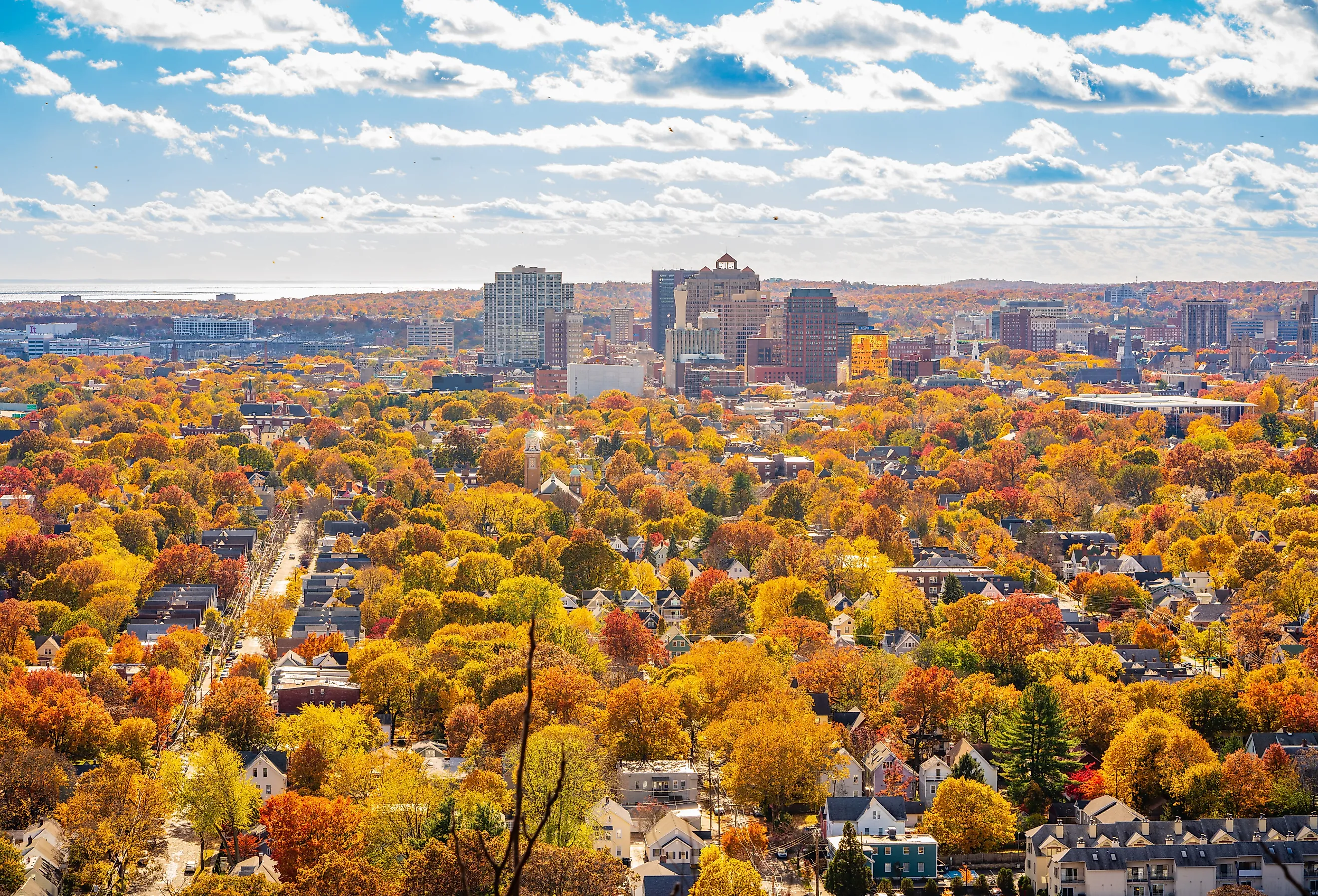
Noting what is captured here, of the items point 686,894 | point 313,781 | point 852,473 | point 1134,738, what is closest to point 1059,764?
point 1134,738

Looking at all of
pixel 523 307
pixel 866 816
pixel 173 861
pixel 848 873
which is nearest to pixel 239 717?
pixel 173 861

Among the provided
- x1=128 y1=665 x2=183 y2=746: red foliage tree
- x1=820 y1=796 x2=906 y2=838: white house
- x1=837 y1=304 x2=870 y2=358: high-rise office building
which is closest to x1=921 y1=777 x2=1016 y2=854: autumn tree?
x1=820 y1=796 x2=906 y2=838: white house

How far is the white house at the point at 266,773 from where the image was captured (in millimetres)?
33500

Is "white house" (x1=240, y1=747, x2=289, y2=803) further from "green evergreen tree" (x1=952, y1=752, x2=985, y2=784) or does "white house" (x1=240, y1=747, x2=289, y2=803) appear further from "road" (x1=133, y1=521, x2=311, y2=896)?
"green evergreen tree" (x1=952, y1=752, x2=985, y2=784)

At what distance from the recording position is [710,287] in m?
180

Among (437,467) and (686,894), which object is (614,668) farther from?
(437,467)

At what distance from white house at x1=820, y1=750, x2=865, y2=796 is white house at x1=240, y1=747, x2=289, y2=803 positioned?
11.1 metres

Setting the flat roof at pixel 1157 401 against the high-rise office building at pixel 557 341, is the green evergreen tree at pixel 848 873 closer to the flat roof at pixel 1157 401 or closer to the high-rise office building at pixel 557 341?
the flat roof at pixel 1157 401

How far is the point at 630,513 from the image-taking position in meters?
71.6

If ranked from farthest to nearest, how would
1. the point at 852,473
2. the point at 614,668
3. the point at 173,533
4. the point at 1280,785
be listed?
the point at 852,473 → the point at 173,533 → the point at 614,668 → the point at 1280,785

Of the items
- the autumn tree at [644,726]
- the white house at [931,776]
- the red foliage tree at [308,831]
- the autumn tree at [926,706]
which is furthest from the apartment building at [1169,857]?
the red foliage tree at [308,831]

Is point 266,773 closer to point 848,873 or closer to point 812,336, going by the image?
point 848,873

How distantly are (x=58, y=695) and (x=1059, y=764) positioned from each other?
21627 millimetres

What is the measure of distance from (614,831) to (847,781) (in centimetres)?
597
